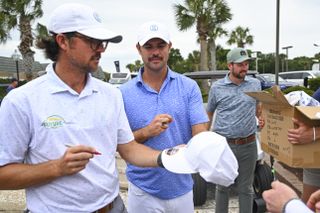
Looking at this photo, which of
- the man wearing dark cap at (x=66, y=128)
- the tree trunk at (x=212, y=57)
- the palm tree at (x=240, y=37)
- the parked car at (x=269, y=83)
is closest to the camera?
the man wearing dark cap at (x=66, y=128)

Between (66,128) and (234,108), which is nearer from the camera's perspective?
(66,128)

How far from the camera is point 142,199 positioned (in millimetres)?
2938

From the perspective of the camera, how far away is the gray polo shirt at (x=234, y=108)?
4.72 m

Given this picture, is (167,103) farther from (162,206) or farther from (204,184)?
(204,184)

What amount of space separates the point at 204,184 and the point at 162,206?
7.64 feet

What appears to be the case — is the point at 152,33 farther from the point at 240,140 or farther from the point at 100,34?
the point at 240,140

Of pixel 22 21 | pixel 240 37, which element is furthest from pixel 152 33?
pixel 240 37

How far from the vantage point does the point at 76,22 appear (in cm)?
209

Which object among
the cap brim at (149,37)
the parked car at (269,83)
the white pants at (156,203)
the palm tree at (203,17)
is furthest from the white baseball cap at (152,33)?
the palm tree at (203,17)

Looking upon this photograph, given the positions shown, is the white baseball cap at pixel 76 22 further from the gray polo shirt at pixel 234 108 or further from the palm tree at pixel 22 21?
the palm tree at pixel 22 21

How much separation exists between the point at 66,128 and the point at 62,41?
0.48 m

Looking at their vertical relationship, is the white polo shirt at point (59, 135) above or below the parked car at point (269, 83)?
above

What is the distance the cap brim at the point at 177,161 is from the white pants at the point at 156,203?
0.72 meters

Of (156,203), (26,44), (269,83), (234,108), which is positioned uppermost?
(26,44)
